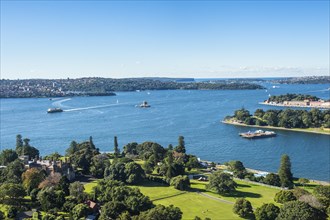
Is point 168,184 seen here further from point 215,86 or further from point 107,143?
point 215,86

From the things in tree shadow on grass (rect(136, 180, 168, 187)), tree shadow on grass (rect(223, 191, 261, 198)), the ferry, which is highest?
tree shadow on grass (rect(136, 180, 168, 187))

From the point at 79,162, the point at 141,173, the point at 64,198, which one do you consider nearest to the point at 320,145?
the point at 141,173

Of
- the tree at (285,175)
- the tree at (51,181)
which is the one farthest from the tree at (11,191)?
the tree at (285,175)

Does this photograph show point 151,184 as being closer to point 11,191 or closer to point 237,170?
point 237,170

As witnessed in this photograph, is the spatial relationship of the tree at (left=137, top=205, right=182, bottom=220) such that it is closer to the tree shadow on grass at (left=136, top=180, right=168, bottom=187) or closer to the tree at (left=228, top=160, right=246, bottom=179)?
the tree shadow on grass at (left=136, top=180, right=168, bottom=187)

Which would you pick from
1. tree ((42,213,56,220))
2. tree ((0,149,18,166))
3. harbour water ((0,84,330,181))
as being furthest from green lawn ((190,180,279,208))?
tree ((0,149,18,166))

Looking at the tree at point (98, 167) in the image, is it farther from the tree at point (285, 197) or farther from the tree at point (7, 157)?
the tree at point (285, 197)
